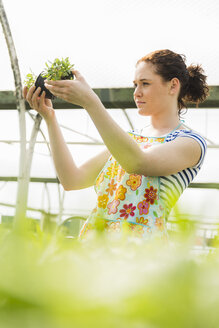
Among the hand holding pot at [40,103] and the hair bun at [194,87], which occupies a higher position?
the hair bun at [194,87]

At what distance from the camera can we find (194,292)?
201mm

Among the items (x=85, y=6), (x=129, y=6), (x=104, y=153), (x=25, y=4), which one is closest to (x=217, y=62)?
(x=129, y=6)

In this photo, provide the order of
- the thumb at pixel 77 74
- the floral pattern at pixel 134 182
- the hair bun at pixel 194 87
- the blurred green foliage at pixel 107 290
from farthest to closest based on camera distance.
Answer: the hair bun at pixel 194 87
the floral pattern at pixel 134 182
the thumb at pixel 77 74
the blurred green foliage at pixel 107 290

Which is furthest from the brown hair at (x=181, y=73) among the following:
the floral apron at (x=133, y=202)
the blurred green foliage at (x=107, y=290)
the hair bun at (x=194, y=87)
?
the blurred green foliage at (x=107, y=290)

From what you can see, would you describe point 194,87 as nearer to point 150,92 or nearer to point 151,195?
point 150,92

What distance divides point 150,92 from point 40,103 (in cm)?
37

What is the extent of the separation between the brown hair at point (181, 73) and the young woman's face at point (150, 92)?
25 millimetres

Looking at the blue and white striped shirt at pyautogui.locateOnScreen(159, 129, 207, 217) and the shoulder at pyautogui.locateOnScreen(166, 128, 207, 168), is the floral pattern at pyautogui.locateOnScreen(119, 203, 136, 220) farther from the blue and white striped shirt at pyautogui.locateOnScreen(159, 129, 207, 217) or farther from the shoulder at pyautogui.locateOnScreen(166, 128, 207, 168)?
the shoulder at pyautogui.locateOnScreen(166, 128, 207, 168)

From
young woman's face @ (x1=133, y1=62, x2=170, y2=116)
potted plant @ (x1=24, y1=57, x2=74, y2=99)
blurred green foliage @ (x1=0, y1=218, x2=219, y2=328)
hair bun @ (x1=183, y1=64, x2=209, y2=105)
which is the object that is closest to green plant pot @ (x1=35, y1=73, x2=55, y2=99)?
potted plant @ (x1=24, y1=57, x2=74, y2=99)

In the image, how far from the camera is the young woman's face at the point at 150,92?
139cm

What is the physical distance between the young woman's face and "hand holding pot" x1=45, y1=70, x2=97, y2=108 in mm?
274

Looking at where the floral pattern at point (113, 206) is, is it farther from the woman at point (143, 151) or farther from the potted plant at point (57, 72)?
the potted plant at point (57, 72)

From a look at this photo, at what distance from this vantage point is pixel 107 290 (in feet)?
0.62

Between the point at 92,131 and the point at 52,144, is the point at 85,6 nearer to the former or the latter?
the point at 92,131
